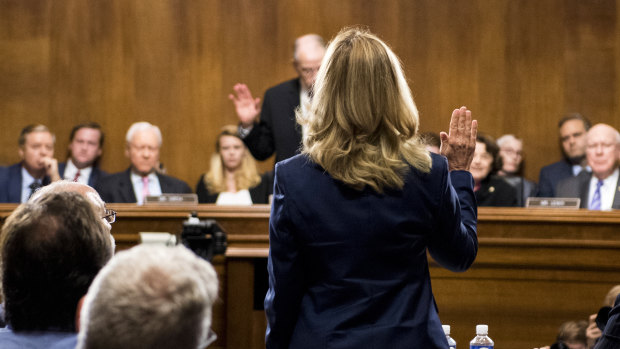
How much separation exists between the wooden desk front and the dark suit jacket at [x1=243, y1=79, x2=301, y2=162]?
0.62 metres

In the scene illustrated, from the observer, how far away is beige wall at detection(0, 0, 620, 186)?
24.1 feet

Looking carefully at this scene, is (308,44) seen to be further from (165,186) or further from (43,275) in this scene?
(43,275)

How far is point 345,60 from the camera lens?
6.20ft

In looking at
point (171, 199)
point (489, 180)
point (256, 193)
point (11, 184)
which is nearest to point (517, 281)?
point (171, 199)

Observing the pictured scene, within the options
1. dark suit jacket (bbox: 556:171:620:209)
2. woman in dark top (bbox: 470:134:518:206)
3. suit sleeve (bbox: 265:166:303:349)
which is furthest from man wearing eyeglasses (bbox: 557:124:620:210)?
suit sleeve (bbox: 265:166:303:349)

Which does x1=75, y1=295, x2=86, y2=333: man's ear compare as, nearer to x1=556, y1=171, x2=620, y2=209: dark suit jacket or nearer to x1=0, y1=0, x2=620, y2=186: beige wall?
x1=556, y1=171, x2=620, y2=209: dark suit jacket

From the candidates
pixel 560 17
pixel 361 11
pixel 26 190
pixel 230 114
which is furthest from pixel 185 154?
pixel 560 17

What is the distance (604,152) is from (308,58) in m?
2.65

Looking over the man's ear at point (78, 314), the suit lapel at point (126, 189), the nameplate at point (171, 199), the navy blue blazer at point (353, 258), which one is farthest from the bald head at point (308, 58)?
the man's ear at point (78, 314)

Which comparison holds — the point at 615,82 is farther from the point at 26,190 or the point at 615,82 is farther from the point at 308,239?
the point at 308,239

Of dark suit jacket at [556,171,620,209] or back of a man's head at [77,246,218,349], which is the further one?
dark suit jacket at [556,171,620,209]

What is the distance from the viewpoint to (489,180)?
19.4ft

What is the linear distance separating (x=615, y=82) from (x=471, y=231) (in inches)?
234

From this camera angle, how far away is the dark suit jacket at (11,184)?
655 cm
